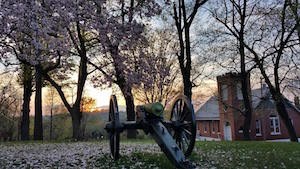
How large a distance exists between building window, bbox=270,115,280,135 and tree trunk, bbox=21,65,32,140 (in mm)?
29580

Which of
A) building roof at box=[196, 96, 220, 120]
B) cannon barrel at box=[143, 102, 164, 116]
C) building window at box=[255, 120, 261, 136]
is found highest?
building roof at box=[196, 96, 220, 120]

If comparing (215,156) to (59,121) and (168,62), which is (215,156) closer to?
(168,62)

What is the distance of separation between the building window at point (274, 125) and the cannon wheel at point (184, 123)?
116ft

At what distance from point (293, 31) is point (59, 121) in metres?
34.2

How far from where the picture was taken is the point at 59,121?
47.5 meters

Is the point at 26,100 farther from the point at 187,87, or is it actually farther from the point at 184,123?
the point at 184,123

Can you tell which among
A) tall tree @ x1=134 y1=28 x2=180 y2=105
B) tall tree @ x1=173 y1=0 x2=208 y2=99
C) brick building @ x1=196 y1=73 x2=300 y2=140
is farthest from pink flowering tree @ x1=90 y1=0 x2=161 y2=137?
brick building @ x1=196 y1=73 x2=300 y2=140

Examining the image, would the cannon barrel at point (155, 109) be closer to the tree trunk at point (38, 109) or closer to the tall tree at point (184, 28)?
the tall tree at point (184, 28)

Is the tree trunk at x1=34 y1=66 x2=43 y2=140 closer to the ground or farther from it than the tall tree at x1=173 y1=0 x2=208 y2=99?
closer to the ground

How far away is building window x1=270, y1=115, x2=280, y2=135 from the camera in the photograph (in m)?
42.6

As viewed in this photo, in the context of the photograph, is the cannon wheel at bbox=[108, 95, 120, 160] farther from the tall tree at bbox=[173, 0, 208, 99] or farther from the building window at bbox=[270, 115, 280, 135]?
the building window at bbox=[270, 115, 280, 135]

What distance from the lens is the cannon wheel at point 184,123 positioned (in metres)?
9.16

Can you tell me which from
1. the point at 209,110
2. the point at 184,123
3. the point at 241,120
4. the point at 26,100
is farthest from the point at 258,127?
the point at 184,123

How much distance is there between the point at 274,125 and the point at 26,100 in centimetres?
3026
